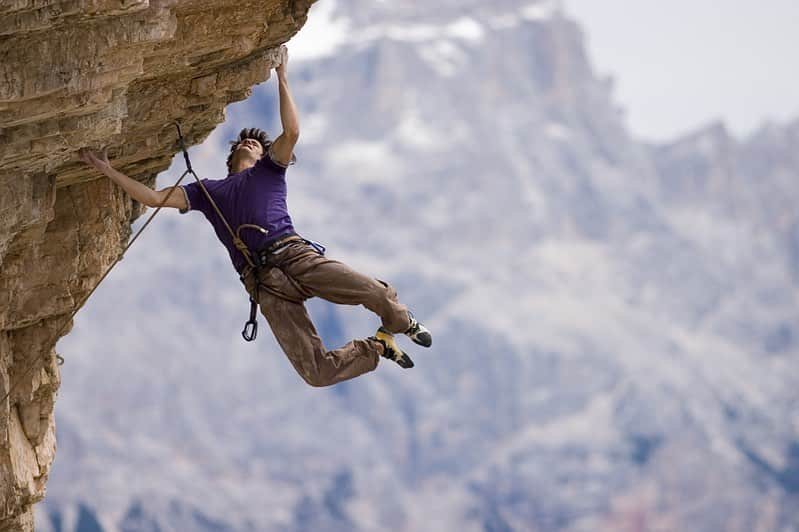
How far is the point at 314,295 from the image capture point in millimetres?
11742

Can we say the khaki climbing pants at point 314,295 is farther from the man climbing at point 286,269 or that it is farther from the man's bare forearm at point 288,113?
the man's bare forearm at point 288,113

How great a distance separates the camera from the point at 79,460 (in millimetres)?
119312

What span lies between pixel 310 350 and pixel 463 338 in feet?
402

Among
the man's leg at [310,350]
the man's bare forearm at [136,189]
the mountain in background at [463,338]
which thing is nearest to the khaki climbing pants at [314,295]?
the man's leg at [310,350]

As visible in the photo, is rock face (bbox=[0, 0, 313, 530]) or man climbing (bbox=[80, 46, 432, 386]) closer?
rock face (bbox=[0, 0, 313, 530])

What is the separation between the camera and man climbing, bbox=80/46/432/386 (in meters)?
11.6

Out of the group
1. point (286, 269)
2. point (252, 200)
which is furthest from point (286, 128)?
point (286, 269)

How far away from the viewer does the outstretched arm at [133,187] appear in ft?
37.7

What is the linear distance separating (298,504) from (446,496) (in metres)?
14.2

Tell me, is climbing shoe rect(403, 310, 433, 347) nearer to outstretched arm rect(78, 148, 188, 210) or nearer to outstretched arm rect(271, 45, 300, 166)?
outstretched arm rect(271, 45, 300, 166)

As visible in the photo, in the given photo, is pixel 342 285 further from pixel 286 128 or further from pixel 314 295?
pixel 286 128

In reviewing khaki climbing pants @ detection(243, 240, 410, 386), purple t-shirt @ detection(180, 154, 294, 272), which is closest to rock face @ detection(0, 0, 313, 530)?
purple t-shirt @ detection(180, 154, 294, 272)

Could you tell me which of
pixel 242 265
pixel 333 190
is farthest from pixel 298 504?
pixel 242 265

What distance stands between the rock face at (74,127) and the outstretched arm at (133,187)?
0.46ft
